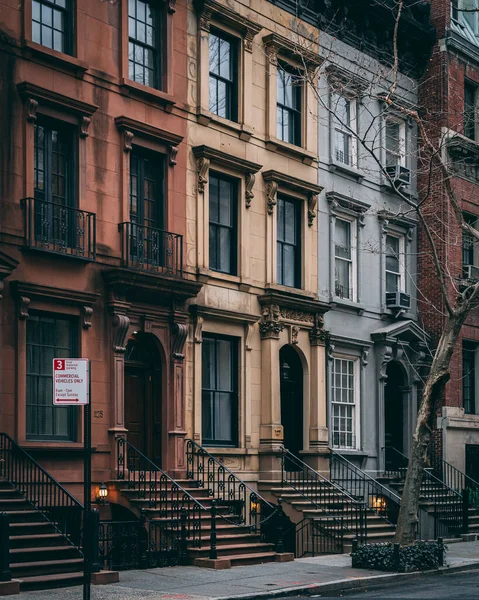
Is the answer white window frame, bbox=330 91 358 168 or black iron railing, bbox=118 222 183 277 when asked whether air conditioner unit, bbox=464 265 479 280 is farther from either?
black iron railing, bbox=118 222 183 277

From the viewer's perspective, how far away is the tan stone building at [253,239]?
23.2 meters

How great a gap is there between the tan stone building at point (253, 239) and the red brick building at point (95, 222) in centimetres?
72

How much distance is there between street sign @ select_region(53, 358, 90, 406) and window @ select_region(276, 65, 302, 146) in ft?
47.0

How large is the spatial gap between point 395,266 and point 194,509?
493 inches

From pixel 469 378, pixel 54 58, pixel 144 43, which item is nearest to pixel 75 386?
pixel 54 58

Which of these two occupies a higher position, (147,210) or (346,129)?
(346,129)

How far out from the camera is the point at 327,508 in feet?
77.6

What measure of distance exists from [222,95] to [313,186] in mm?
3461

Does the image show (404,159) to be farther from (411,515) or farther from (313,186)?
(411,515)

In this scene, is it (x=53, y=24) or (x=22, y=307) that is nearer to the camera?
(x=22, y=307)

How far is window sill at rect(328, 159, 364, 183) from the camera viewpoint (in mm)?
27281

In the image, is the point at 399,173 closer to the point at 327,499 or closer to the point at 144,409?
the point at 327,499

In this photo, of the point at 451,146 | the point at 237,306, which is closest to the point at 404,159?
the point at 451,146

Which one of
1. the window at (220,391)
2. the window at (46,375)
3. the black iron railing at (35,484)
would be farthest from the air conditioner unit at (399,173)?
the black iron railing at (35,484)
